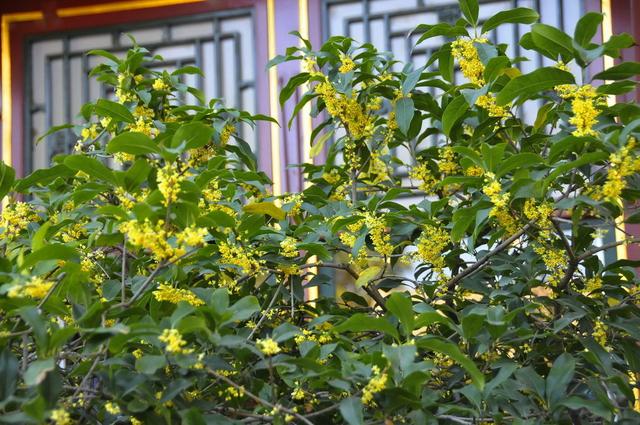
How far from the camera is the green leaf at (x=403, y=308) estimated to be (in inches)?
42.6

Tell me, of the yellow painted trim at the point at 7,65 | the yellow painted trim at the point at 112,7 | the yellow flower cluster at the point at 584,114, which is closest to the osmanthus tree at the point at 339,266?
the yellow flower cluster at the point at 584,114

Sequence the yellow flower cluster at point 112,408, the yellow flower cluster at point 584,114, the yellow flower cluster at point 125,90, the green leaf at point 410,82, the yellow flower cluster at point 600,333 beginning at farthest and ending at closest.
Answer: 1. the yellow flower cluster at point 125,90
2. the green leaf at point 410,82
3. the yellow flower cluster at point 600,333
4. the yellow flower cluster at point 584,114
5. the yellow flower cluster at point 112,408

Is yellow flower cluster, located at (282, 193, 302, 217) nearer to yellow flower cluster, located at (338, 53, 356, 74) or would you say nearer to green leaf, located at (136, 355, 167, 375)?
yellow flower cluster, located at (338, 53, 356, 74)

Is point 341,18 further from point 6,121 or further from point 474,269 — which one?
point 474,269

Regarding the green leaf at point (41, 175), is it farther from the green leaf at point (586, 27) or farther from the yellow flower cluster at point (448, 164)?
the green leaf at point (586, 27)

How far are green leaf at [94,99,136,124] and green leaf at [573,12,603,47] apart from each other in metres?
0.74

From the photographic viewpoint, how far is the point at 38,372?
0.89 m

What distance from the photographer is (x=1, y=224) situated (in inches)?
56.3

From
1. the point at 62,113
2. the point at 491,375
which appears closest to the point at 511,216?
the point at 491,375

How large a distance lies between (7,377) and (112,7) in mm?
2440

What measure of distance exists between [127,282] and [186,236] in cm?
34

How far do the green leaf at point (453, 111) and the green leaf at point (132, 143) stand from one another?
560 mm

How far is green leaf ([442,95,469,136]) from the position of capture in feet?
4.63

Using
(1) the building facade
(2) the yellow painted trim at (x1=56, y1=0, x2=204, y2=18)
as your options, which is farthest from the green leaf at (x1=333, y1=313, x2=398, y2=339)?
(2) the yellow painted trim at (x1=56, y1=0, x2=204, y2=18)
